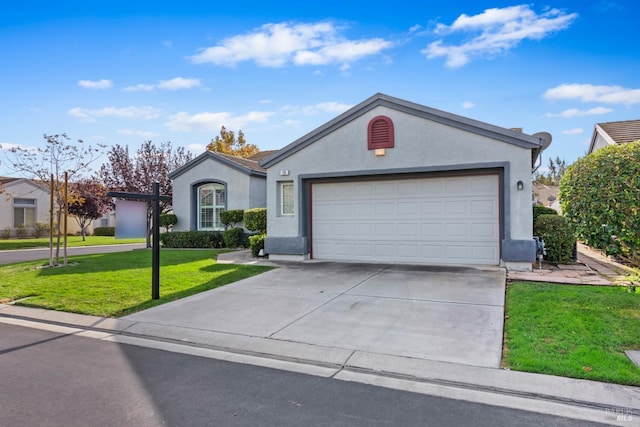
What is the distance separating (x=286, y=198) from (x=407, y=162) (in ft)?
13.3

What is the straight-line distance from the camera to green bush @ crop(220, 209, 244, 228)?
1719cm

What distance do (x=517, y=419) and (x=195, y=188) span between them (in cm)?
1745

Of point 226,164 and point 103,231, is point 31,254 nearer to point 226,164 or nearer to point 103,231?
point 226,164

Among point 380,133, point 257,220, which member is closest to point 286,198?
Answer: point 257,220

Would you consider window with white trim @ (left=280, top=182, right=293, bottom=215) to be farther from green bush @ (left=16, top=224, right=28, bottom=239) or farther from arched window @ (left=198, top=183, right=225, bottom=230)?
green bush @ (left=16, top=224, right=28, bottom=239)

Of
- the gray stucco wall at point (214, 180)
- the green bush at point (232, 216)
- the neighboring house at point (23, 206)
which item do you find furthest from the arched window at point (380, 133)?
the neighboring house at point (23, 206)

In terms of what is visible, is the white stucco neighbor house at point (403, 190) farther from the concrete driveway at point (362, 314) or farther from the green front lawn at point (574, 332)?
the green front lawn at point (574, 332)

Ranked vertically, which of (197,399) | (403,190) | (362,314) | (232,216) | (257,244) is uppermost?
(403,190)

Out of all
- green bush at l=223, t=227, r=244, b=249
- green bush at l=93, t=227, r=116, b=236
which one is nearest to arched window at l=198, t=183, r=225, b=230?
green bush at l=223, t=227, r=244, b=249

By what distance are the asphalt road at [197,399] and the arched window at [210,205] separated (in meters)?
13.7

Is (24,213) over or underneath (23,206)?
underneath

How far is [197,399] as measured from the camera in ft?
12.2

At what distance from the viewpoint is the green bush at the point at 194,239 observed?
17.7 meters

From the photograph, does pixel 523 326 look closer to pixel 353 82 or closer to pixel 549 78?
pixel 353 82
